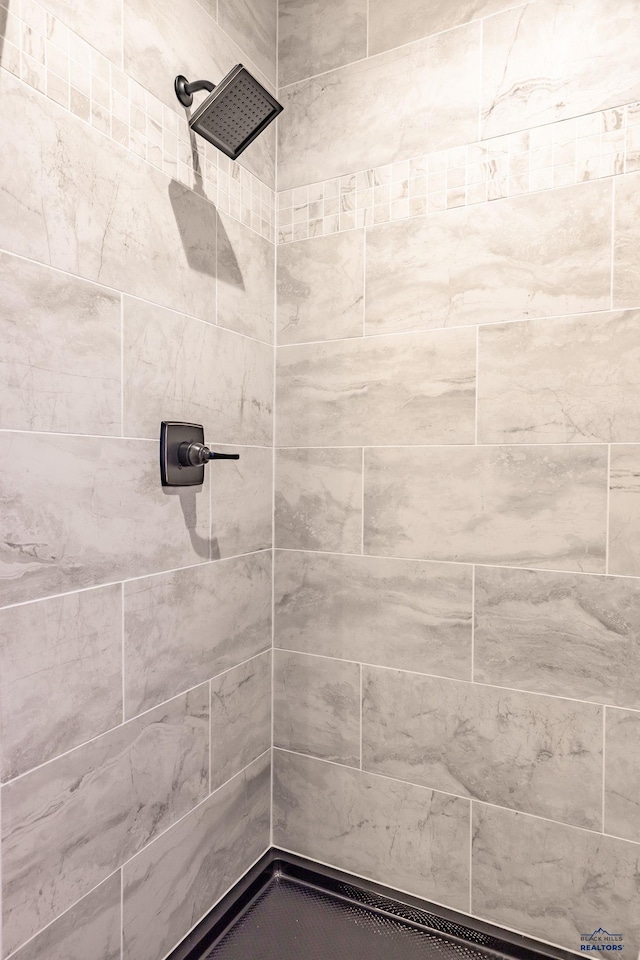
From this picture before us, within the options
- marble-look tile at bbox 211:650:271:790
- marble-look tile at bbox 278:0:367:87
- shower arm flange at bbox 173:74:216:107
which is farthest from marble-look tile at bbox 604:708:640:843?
marble-look tile at bbox 278:0:367:87

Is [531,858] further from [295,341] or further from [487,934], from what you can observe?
[295,341]

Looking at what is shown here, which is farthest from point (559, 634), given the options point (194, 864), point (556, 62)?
point (556, 62)

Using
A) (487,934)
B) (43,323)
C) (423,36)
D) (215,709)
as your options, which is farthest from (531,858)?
(423,36)

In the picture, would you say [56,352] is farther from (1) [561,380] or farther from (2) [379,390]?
(1) [561,380]

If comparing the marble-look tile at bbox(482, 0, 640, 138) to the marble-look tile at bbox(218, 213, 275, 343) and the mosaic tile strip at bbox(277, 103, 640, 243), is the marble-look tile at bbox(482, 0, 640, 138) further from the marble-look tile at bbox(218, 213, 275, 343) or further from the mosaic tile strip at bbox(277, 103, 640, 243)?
the marble-look tile at bbox(218, 213, 275, 343)

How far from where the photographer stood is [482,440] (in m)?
1.33

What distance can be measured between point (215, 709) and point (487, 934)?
0.79m

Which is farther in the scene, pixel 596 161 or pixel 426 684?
pixel 426 684

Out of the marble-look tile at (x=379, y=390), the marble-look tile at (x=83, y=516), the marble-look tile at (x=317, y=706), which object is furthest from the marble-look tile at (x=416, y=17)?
the marble-look tile at (x=317, y=706)

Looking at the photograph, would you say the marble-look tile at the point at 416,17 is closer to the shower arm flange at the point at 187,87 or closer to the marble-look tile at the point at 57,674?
the shower arm flange at the point at 187,87

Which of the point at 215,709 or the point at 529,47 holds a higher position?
the point at 529,47

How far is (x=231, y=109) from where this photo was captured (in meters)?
1.20

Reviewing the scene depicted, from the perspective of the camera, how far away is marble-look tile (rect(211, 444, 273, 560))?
138cm

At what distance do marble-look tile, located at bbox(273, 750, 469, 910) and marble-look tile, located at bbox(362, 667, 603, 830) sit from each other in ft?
Answer: 0.18
